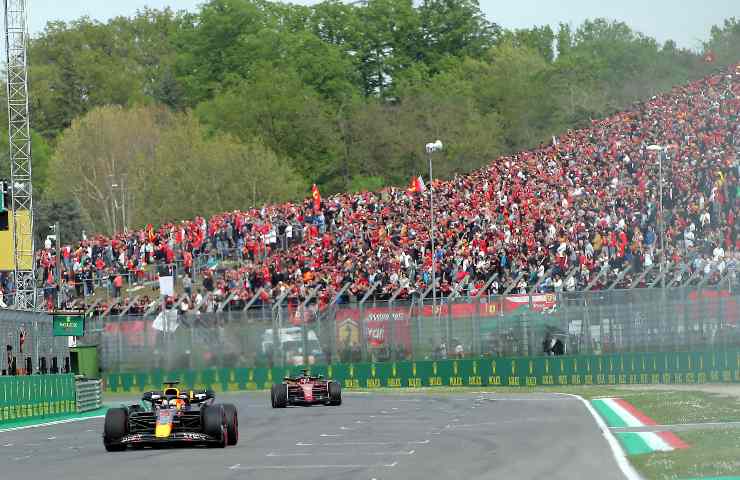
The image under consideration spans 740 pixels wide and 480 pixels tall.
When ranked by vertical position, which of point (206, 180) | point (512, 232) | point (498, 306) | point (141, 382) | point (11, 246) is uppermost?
point (206, 180)

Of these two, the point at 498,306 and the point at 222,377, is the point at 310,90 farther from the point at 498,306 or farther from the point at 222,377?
the point at 498,306

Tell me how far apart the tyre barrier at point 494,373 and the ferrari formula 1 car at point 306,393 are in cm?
1075

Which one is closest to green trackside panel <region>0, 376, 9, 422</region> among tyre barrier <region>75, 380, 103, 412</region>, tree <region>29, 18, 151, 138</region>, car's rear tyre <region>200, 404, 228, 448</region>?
tyre barrier <region>75, 380, 103, 412</region>

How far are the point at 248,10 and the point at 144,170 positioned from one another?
118 ft

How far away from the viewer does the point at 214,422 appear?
77.5 ft

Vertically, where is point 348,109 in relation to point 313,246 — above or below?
above

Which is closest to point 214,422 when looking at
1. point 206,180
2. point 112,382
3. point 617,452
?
point 617,452

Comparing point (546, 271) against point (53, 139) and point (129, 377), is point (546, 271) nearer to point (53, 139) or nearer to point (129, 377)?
point (129, 377)

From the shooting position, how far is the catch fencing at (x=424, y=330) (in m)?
43.9

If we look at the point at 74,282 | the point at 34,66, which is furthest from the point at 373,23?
the point at 74,282

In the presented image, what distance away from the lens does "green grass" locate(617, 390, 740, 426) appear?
89.7ft

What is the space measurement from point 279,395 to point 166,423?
15384 millimetres

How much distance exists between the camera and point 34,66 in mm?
124812

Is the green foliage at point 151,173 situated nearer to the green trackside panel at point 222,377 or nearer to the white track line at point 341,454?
the green trackside panel at point 222,377
